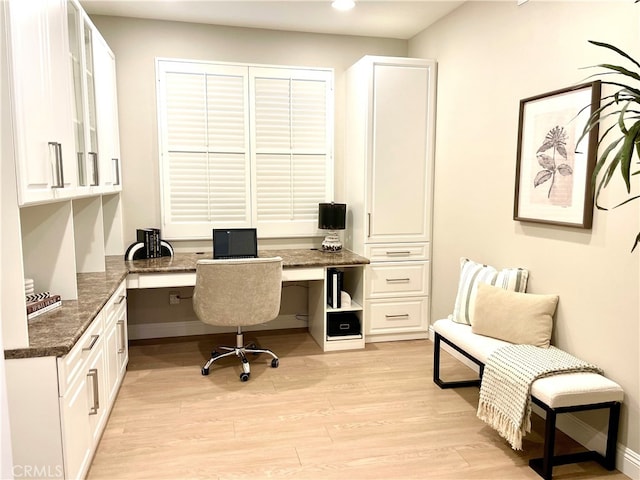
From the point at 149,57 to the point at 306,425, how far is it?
3.25 metres

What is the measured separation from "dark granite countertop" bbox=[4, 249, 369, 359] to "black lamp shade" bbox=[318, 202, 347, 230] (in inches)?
9.9

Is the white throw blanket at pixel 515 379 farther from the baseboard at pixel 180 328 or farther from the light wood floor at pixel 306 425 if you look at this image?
the baseboard at pixel 180 328

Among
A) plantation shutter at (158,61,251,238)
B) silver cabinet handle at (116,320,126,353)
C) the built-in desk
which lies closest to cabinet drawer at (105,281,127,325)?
silver cabinet handle at (116,320,126,353)

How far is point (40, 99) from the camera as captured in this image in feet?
6.49

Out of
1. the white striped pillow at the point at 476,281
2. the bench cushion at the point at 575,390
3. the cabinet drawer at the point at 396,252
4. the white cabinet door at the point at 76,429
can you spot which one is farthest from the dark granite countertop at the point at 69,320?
the white striped pillow at the point at 476,281

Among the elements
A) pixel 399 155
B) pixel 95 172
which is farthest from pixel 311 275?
pixel 95 172

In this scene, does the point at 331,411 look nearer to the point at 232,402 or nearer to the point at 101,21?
the point at 232,402

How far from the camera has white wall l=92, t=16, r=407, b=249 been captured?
3936 millimetres

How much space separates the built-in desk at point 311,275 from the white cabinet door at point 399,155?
1.36ft

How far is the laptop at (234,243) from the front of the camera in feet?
12.3

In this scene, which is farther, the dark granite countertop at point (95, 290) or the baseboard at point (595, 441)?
the baseboard at point (595, 441)

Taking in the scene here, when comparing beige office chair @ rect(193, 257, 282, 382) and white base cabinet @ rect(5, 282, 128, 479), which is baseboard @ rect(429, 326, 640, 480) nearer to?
beige office chair @ rect(193, 257, 282, 382)

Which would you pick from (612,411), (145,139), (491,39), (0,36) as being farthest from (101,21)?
(612,411)

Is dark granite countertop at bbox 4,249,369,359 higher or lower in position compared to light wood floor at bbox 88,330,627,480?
higher
